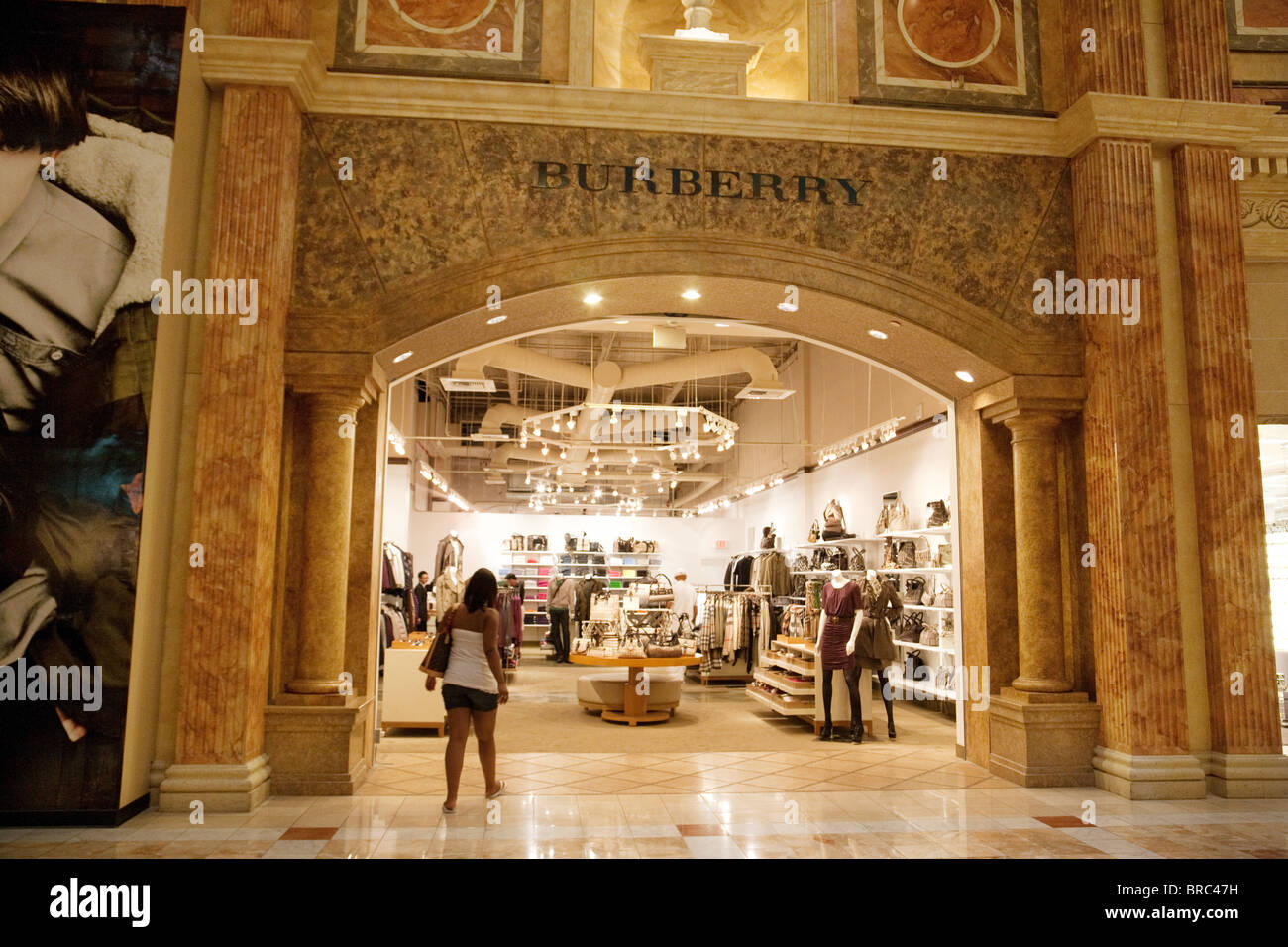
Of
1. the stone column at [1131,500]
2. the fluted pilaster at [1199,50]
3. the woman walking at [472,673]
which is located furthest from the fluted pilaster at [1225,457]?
the woman walking at [472,673]

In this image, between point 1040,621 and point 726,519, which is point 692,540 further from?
point 1040,621

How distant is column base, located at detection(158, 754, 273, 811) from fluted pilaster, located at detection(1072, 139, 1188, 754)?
5.69 metres

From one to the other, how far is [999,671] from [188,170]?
688 centimetres

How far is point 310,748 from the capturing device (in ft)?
18.6

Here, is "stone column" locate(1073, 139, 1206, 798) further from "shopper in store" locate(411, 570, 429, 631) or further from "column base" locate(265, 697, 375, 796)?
"shopper in store" locate(411, 570, 429, 631)

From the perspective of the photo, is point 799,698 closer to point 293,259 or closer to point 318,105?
point 293,259

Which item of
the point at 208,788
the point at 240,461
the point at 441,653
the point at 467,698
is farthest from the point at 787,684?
the point at 240,461

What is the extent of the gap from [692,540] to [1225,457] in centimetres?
1422

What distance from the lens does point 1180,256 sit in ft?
21.2

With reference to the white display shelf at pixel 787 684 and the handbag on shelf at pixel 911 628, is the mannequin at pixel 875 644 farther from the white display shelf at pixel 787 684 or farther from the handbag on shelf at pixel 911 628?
the handbag on shelf at pixel 911 628

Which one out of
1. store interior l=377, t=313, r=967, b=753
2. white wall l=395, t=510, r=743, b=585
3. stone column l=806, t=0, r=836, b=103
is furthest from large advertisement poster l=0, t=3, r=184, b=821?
white wall l=395, t=510, r=743, b=585
